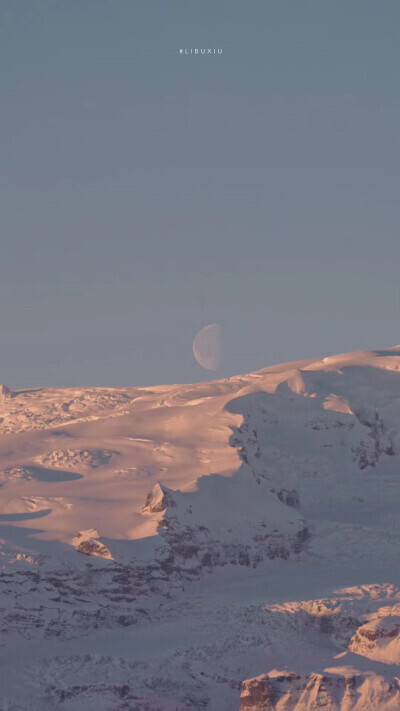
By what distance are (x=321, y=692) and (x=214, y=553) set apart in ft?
141

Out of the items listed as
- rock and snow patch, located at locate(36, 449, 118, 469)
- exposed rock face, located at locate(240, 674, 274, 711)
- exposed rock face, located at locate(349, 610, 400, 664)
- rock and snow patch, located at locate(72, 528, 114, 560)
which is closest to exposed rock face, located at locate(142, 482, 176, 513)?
rock and snow patch, located at locate(72, 528, 114, 560)

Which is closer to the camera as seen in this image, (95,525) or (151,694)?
(151,694)

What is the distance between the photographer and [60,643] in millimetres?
122312

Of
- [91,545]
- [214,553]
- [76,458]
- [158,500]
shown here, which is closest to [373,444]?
[214,553]

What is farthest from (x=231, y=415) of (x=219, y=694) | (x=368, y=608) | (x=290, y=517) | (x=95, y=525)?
(x=219, y=694)

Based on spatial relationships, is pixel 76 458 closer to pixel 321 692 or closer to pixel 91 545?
pixel 91 545

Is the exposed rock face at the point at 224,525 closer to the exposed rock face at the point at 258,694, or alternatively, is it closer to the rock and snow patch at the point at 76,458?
the rock and snow patch at the point at 76,458

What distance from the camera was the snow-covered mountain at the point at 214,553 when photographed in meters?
110

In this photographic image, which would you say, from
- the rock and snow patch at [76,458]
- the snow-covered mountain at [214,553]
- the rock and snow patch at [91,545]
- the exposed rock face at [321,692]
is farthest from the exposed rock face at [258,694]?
the rock and snow patch at [76,458]

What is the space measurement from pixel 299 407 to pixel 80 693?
3203 inches

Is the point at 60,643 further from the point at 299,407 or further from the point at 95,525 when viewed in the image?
the point at 299,407

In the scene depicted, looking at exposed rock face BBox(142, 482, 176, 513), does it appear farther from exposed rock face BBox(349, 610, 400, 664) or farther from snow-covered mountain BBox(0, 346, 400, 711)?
A: exposed rock face BBox(349, 610, 400, 664)

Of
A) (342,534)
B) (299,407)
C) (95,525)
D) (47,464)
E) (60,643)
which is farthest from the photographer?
(299,407)

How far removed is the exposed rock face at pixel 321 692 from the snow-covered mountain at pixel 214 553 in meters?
0.12
